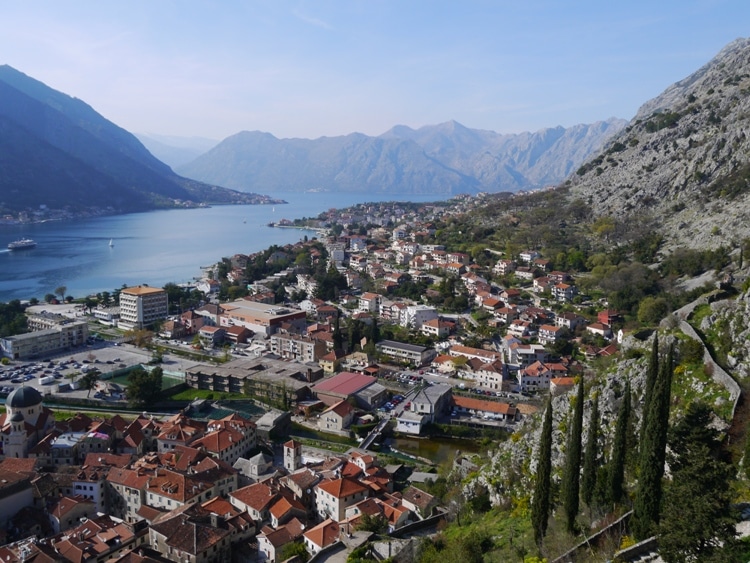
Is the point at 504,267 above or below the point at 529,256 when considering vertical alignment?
below

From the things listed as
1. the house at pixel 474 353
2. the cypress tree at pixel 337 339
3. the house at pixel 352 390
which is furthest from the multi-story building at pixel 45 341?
the house at pixel 474 353

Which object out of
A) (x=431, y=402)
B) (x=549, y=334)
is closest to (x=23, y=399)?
(x=431, y=402)

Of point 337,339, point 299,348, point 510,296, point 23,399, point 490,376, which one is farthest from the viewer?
point 510,296

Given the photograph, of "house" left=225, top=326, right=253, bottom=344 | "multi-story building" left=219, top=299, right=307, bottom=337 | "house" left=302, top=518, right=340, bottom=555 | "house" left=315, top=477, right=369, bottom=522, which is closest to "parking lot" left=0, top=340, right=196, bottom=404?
"house" left=225, top=326, right=253, bottom=344

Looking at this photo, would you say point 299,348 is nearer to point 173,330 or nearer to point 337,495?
point 173,330

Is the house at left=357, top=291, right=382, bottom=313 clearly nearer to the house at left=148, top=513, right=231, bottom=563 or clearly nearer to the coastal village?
the coastal village

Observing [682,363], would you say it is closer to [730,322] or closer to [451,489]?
[730,322]
